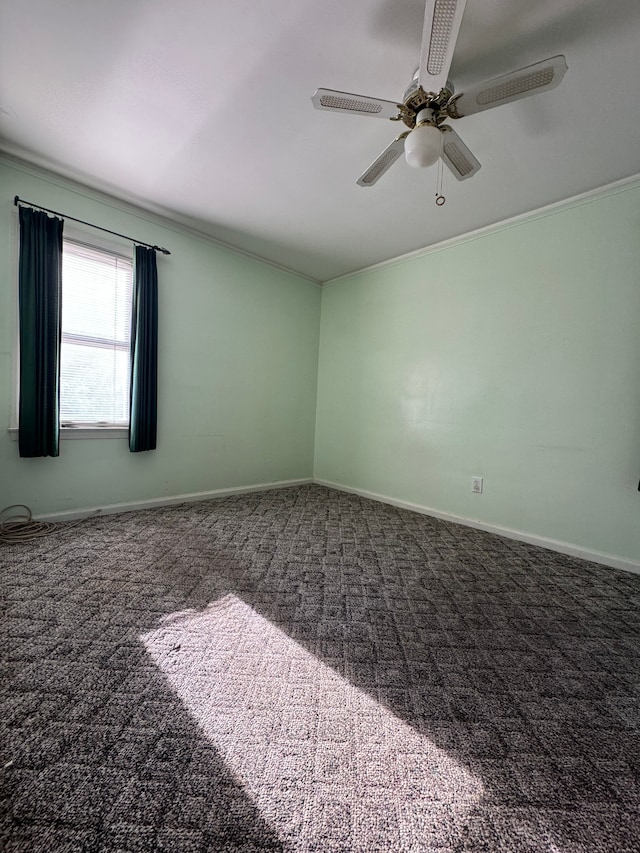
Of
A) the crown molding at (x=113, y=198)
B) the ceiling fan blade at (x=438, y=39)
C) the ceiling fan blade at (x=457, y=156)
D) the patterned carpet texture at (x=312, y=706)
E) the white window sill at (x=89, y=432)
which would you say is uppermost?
the crown molding at (x=113, y=198)

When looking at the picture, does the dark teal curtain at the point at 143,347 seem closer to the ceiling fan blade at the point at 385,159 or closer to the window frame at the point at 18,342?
the window frame at the point at 18,342

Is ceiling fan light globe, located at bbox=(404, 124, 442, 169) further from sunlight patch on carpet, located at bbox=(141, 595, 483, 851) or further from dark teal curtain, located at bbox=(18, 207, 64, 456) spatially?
dark teal curtain, located at bbox=(18, 207, 64, 456)

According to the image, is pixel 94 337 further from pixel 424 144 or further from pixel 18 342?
pixel 424 144

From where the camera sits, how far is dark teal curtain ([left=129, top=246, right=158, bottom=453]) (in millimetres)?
3000

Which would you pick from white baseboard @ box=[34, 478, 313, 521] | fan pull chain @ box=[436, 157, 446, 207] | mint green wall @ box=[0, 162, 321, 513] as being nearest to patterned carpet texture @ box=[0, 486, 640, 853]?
white baseboard @ box=[34, 478, 313, 521]

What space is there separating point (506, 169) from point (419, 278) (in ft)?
4.19

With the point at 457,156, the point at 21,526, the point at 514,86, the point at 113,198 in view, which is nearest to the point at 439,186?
the point at 457,156

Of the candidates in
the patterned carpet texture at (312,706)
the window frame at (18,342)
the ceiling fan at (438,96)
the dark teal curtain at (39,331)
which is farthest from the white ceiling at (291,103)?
the patterned carpet texture at (312,706)

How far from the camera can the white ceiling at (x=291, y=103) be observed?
1.48m

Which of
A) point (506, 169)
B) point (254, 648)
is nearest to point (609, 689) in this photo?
point (254, 648)

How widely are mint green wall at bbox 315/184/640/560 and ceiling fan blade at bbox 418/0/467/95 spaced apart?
1.84m

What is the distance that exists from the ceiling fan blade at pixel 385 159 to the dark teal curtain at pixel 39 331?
2278mm

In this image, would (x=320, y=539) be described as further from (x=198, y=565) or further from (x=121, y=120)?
(x=121, y=120)

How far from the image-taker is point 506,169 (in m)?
2.32
